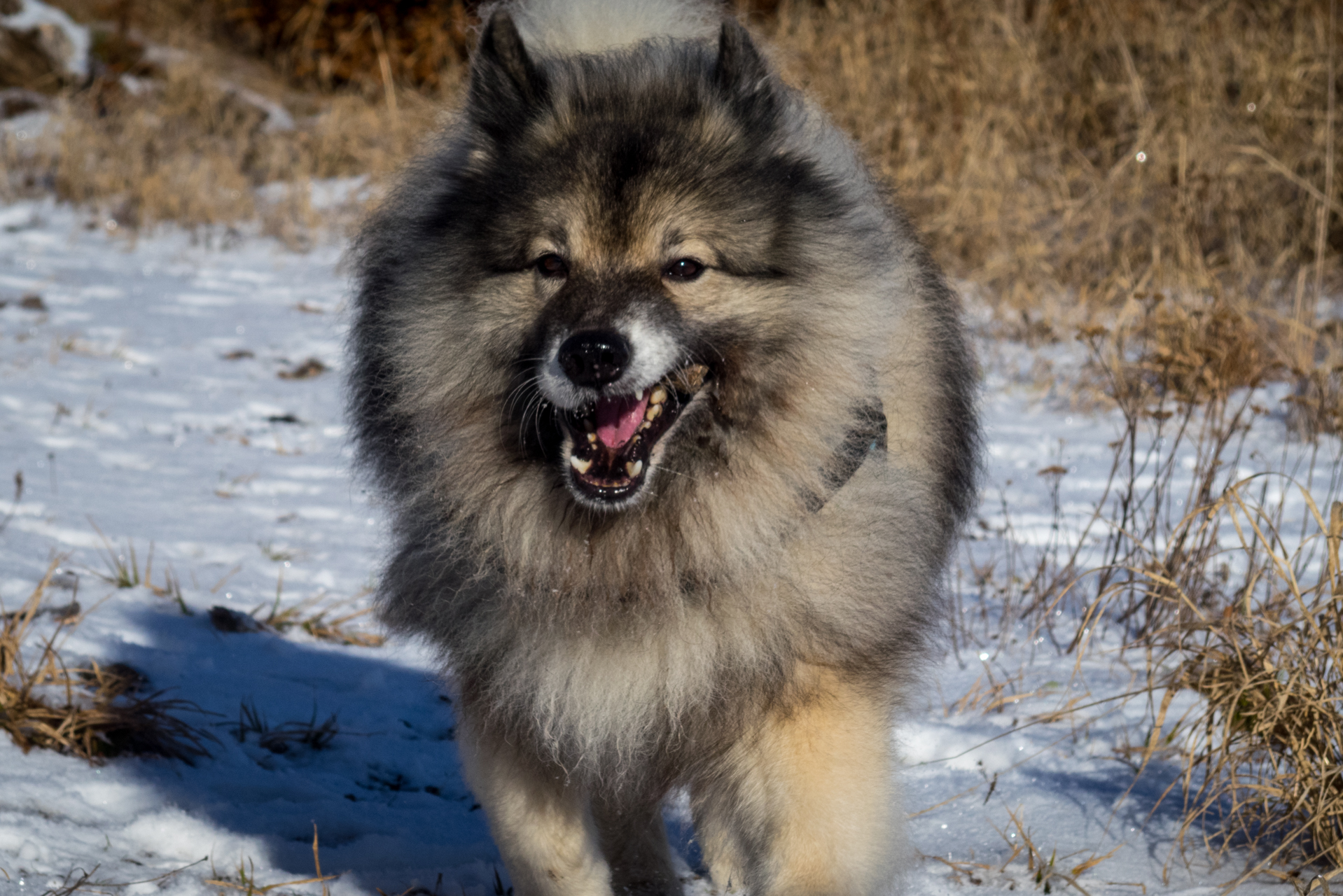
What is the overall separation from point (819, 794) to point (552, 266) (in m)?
1.07

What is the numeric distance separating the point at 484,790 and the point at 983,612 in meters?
1.91

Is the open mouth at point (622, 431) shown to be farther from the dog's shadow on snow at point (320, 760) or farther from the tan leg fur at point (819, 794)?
the dog's shadow on snow at point (320, 760)

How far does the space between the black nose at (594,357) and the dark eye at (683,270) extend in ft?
0.68

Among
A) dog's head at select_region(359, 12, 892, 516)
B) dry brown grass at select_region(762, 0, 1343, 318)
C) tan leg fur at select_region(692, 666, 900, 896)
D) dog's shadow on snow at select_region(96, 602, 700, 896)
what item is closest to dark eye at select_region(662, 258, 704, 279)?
dog's head at select_region(359, 12, 892, 516)

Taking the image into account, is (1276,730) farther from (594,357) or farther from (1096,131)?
(1096,131)

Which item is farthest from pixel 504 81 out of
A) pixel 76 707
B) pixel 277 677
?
pixel 277 677

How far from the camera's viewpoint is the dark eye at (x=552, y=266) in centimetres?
216

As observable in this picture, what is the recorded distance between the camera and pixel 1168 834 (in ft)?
8.39

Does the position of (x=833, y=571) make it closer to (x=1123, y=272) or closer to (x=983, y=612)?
(x=983, y=612)

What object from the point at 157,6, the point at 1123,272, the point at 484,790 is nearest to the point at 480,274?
the point at 484,790

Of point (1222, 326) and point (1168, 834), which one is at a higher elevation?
point (1222, 326)

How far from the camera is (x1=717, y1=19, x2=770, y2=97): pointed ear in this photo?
2193 mm

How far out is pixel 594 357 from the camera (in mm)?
1980

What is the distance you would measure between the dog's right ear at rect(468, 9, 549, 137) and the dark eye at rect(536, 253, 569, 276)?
0.31 meters
